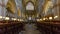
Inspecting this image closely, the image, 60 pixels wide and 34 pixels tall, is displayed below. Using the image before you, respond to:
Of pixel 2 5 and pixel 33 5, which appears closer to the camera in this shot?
pixel 2 5

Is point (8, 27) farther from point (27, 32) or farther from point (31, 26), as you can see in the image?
point (31, 26)

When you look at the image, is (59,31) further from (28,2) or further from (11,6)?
(28,2)

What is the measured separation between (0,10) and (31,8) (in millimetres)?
31096

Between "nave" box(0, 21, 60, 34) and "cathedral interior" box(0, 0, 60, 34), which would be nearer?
"nave" box(0, 21, 60, 34)

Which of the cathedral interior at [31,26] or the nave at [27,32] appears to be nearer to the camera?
the nave at [27,32]

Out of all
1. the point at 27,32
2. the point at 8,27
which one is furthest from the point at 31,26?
the point at 8,27

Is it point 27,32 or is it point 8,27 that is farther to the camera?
point 27,32

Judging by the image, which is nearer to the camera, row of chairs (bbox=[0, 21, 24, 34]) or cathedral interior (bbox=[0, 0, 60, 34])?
row of chairs (bbox=[0, 21, 24, 34])

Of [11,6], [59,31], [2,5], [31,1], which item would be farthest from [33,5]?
[59,31]

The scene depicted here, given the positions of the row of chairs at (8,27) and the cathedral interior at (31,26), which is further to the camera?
the cathedral interior at (31,26)

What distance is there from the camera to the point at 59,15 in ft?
33.5

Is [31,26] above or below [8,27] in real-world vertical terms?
below

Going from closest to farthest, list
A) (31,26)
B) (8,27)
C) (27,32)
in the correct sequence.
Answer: (8,27)
(27,32)
(31,26)

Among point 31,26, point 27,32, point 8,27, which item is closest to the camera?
point 8,27
